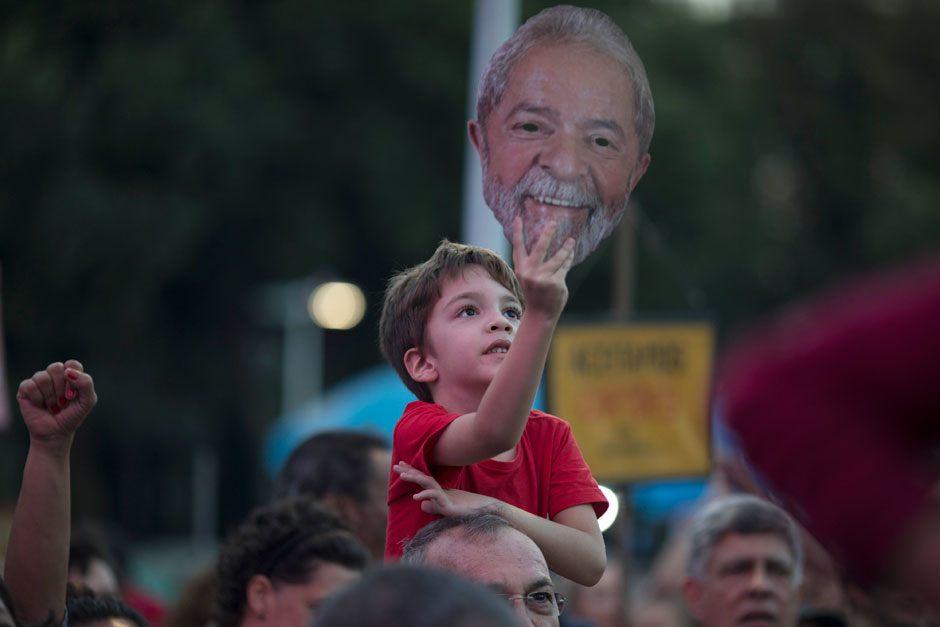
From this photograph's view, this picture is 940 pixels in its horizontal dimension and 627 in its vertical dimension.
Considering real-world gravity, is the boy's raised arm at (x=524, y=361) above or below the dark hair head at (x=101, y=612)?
above

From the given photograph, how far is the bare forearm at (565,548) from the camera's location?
2.55 metres

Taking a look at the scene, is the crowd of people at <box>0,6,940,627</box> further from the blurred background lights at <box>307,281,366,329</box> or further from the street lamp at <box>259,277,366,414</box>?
the street lamp at <box>259,277,366,414</box>

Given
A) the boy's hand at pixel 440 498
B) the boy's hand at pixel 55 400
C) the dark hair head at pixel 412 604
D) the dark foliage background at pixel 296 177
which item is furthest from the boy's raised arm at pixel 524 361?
the dark foliage background at pixel 296 177

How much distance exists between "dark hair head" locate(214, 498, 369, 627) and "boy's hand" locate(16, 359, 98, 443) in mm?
982

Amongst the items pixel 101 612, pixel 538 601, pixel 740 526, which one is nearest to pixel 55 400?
pixel 101 612

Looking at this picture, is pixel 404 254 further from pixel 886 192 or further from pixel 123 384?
pixel 886 192

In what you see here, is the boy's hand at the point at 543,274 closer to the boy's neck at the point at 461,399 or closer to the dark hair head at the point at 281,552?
the boy's neck at the point at 461,399

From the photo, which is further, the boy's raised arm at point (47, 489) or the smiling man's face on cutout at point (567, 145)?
the boy's raised arm at point (47, 489)

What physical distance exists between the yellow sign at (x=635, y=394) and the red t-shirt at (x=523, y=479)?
4.29 meters

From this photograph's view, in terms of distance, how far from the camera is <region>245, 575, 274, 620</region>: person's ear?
3521mm

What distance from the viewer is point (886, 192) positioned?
30.8 meters

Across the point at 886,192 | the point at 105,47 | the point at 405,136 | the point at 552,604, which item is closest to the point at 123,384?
the point at 105,47

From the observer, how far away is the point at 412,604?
1502mm

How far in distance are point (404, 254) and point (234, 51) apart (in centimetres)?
473
